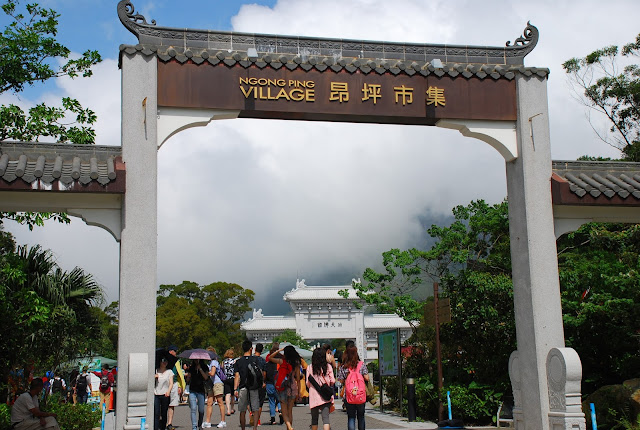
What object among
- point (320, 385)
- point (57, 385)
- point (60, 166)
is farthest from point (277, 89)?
point (57, 385)

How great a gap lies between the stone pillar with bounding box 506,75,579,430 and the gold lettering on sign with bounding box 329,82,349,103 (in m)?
2.81

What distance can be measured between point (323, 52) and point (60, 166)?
4361 millimetres

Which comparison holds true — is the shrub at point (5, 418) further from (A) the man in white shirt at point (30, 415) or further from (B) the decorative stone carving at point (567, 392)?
(B) the decorative stone carving at point (567, 392)

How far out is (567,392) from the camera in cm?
1012

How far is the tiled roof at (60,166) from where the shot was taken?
943 centimetres

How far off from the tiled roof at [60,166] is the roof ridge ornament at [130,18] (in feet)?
5.89

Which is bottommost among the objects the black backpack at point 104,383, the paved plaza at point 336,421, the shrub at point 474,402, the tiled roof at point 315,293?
the paved plaza at point 336,421

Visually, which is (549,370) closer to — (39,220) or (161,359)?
(161,359)

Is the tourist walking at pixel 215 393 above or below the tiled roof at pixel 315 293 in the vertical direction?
below

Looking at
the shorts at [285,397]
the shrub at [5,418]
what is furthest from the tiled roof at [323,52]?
the shrub at [5,418]

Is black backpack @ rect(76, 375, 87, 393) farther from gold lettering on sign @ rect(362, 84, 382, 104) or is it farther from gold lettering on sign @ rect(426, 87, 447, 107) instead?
gold lettering on sign @ rect(426, 87, 447, 107)

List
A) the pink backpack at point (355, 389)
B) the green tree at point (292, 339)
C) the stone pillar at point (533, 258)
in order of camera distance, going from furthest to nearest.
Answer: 1. the green tree at point (292, 339)
2. the stone pillar at point (533, 258)
3. the pink backpack at point (355, 389)

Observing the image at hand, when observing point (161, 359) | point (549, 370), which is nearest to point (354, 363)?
point (549, 370)

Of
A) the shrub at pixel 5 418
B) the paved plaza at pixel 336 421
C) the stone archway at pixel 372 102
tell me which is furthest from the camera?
the paved plaza at pixel 336 421
